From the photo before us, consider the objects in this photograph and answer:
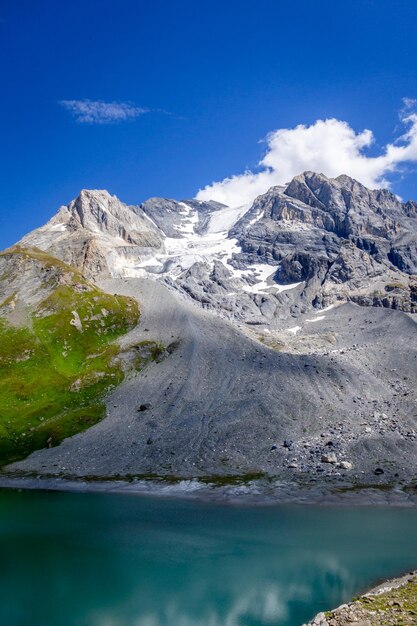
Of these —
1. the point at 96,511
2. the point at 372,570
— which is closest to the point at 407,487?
the point at 372,570

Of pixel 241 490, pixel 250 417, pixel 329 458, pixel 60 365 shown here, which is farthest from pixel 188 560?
pixel 60 365

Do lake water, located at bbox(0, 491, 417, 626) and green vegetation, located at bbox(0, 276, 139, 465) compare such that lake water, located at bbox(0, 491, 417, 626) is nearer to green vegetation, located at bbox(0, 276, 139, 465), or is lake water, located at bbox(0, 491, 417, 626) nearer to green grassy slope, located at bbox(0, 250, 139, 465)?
green vegetation, located at bbox(0, 276, 139, 465)

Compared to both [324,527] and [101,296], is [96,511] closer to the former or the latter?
[324,527]

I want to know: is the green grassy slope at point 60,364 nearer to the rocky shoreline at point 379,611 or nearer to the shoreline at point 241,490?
the shoreline at point 241,490

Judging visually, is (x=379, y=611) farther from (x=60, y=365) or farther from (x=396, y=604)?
(x=60, y=365)

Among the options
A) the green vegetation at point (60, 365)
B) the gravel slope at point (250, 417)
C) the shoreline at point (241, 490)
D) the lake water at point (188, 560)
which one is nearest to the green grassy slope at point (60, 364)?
the green vegetation at point (60, 365)

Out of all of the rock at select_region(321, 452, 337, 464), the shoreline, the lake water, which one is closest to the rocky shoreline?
the lake water

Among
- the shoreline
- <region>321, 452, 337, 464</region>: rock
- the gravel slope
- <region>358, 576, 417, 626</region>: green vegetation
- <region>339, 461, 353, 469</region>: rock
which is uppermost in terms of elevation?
the gravel slope
